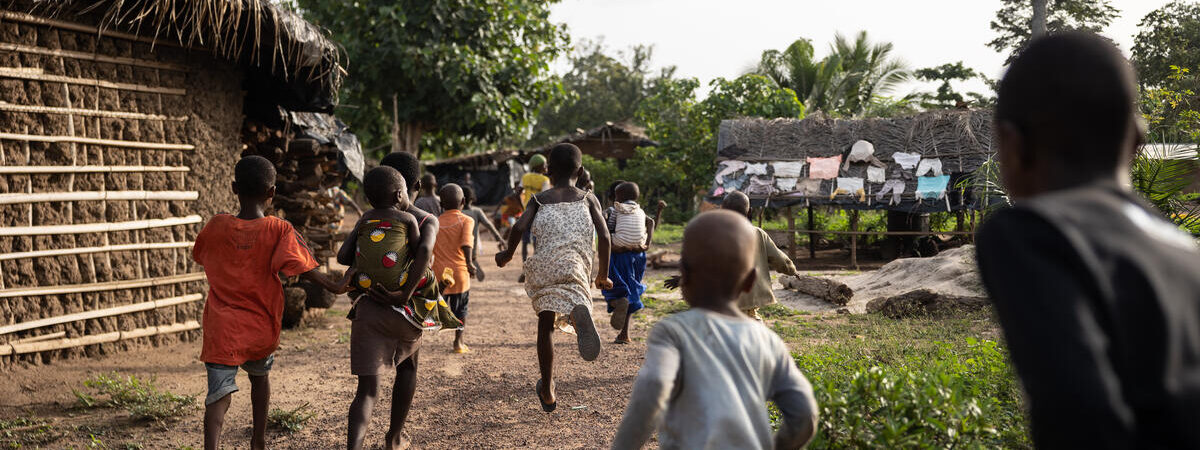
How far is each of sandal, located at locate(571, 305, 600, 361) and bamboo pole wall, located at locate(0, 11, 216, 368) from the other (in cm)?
408

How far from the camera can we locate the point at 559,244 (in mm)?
4703

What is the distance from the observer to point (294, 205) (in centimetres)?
906

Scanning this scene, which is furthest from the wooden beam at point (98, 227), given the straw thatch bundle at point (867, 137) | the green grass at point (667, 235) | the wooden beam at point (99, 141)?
the green grass at point (667, 235)

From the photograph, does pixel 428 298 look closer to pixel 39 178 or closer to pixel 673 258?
pixel 39 178

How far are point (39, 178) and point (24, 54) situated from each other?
891 millimetres

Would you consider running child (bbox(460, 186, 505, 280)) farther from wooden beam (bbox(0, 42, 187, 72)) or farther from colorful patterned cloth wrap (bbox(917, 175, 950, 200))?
colorful patterned cloth wrap (bbox(917, 175, 950, 200))

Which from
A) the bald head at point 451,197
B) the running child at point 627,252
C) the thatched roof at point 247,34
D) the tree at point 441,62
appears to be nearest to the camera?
the thatched roof at point 247,34

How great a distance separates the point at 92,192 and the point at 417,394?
3.09m

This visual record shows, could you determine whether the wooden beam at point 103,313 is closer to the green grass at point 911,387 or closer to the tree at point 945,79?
the green grass at point 911,387

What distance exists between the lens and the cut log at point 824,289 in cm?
1007

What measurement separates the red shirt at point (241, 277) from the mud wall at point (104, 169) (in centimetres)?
299

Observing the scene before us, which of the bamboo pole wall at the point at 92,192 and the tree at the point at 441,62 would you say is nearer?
the bamboo pole wall at the point at 92,192

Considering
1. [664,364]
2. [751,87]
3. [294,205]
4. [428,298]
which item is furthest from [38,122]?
[751,87]

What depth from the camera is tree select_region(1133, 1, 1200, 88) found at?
1833 cm
